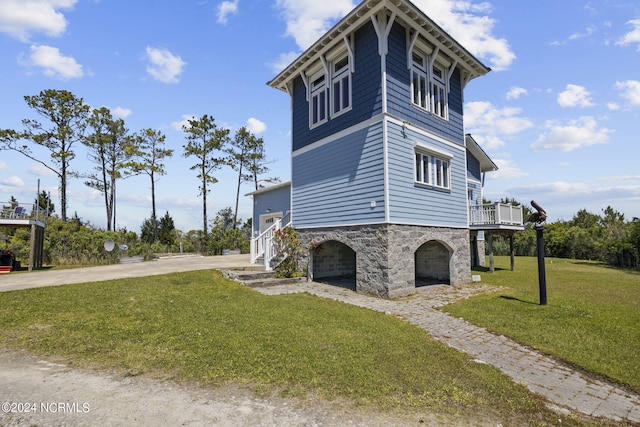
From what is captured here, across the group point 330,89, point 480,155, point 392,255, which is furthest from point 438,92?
point 480,155

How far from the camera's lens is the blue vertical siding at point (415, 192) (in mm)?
9383

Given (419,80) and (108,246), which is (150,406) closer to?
(419,80)

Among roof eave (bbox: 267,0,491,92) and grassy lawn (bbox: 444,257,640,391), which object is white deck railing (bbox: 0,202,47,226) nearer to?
roof eave (bbox: 267,0,491,92)

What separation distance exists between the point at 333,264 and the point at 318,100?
22.1 ft

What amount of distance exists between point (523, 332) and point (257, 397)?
522cm

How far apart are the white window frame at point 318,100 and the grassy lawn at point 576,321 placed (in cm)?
802

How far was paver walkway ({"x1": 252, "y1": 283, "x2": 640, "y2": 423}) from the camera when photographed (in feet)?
11.3

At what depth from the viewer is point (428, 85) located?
11.0 meters

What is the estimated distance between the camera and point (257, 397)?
128 inches

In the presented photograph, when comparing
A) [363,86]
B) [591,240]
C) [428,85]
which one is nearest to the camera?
[363,86]

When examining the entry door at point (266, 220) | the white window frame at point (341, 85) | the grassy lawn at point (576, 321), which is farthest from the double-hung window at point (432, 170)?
the entry door at point (266, 220)

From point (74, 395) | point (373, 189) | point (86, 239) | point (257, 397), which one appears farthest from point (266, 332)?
point (86, 239)

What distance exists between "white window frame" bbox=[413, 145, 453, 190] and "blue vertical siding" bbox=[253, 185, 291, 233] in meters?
8.39

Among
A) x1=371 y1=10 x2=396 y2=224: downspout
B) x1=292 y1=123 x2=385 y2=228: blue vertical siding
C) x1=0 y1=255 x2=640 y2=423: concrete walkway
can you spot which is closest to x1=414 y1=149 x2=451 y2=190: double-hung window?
x1=371 y1=10 x2=396 y2=224: downspout
